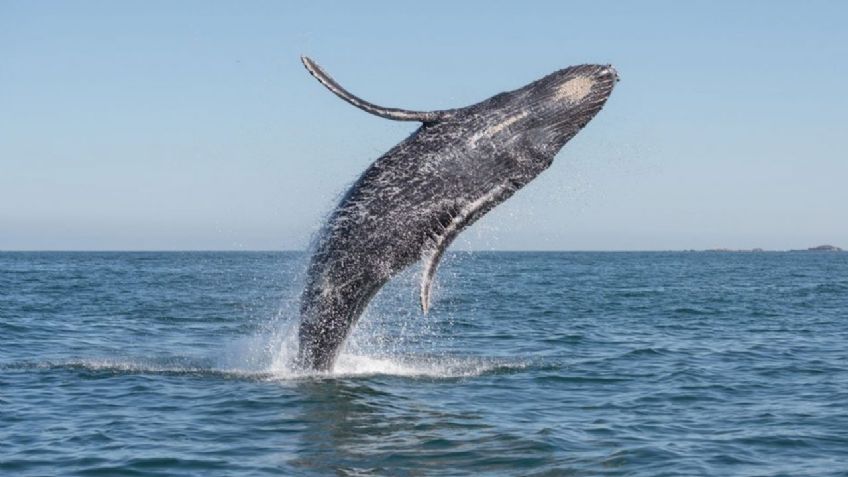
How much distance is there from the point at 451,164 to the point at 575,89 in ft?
6.27

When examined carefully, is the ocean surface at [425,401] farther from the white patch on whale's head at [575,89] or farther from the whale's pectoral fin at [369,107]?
the white patch on whale's head at [575,89]

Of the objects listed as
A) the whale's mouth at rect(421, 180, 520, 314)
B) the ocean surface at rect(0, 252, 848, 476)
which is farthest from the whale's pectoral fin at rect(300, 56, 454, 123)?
the ocean surface at rect(0, 252, 848, 476)

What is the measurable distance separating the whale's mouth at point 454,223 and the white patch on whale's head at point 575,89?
135 centimetres

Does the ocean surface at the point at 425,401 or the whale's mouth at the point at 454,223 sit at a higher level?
the whale's mouth at the point at 454,223

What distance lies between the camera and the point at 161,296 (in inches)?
1847

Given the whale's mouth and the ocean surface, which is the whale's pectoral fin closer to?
the whale's mouth

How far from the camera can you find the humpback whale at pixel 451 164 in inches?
582

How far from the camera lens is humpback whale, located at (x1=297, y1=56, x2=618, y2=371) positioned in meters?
14.8

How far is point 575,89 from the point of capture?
14.7 m

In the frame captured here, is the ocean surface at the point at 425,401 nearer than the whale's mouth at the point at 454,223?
Yes

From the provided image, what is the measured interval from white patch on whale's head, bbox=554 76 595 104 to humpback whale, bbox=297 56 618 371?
13mm

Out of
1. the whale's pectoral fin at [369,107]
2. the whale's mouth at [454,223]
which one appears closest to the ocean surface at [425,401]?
the whale's mouth at [454,223]

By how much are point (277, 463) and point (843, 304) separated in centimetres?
3706

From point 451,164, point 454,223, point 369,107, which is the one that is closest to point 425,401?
point 454,223
